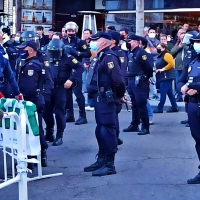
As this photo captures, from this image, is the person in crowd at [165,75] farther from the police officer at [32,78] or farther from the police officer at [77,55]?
the police officer at [32,78]

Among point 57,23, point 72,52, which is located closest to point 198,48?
point 72,52

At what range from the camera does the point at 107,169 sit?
7457mm

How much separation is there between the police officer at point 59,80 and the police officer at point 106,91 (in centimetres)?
177

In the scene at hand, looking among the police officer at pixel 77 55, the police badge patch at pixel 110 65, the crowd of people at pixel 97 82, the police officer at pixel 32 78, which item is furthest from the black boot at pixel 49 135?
the police badge patch at pixel 110 65

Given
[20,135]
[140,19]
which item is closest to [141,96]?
[20,135]

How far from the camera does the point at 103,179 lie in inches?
285

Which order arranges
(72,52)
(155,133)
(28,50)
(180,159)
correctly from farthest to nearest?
(72,52), (155,133), (180,159), (28,50)

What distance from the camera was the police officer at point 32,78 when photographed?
307 inches

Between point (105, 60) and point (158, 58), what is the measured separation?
246 inches

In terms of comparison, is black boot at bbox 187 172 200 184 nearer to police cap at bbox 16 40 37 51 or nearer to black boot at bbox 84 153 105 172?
black boot at bbox 84 153 105 172

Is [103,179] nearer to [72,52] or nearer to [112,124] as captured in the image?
[112,124]

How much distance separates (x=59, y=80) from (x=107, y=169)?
2562 mm

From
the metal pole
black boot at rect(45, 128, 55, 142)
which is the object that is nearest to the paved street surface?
black boot at rect(45, 128, 55, 142)

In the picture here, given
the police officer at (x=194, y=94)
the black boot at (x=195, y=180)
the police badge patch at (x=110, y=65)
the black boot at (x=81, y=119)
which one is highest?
the police badge patch at (x=110, y=65)
